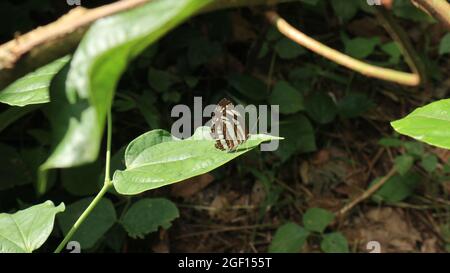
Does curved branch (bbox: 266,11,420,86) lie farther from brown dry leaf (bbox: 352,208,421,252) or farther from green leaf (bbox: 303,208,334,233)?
brown dry leaf (bbox: 352,208,421,252)

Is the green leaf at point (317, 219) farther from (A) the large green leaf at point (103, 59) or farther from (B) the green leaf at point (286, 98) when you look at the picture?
(A) the large green leaf at point (103, 59)

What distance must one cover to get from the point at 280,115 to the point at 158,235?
52 cm

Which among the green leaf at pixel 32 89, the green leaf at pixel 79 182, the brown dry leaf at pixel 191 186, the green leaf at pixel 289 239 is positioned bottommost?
the green leaf at pixel 289 239

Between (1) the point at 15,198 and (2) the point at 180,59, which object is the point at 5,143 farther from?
(2) the point at 180,59

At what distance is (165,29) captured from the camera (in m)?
0.27

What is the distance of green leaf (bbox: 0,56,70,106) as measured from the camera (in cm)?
60

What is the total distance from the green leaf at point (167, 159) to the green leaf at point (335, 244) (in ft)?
3.06

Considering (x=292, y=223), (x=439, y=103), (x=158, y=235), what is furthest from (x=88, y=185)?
(x=439, y=103)

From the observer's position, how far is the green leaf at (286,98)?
65.3 inches

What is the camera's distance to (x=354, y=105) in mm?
1745

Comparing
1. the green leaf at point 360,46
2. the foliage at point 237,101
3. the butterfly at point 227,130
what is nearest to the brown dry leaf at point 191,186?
the foliage at point 237,101

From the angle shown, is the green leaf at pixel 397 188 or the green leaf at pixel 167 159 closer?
the green leaf at pixel 167 159

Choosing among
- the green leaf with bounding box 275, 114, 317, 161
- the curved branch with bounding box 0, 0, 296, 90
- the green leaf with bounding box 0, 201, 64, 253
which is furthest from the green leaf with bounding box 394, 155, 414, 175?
the curved branch with bounding box 0, 0, 296, 90

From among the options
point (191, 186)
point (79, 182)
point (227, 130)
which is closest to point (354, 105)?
point (191, 186)
